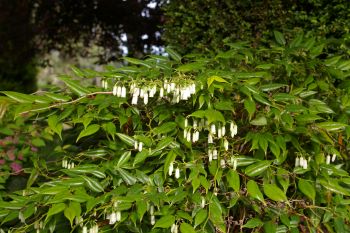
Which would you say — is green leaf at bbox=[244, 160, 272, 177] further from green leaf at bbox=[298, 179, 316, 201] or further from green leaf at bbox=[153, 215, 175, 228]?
green leaf at bbox=[153, 215, 175, 228]

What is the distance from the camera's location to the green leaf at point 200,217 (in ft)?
5.32

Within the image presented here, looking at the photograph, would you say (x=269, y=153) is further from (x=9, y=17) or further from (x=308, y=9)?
(x=9, y=17)

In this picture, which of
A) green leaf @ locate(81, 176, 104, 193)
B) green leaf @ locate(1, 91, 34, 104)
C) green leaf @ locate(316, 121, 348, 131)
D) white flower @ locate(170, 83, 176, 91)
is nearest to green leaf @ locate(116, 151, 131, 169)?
green leaf @ locate(81, 176, 104, 193)

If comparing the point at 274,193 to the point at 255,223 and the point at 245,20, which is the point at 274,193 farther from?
the point at 245,20

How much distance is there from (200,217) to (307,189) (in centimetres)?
49

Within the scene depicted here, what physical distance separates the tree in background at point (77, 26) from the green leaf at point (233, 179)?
3.79 metres

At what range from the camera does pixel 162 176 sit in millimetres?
1781

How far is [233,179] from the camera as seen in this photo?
1705 mm

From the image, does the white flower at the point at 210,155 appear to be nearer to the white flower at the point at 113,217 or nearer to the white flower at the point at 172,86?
the white flower at the point at 172,86

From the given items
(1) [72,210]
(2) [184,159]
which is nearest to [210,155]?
(2) [184,159]

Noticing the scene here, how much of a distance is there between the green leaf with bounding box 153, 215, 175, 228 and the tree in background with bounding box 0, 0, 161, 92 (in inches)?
155

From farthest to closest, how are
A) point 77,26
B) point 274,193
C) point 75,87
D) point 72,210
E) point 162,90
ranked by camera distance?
1. point 77,26
2. point 75,87
3. point 162,90
4. point 274,193
5. point 72,210

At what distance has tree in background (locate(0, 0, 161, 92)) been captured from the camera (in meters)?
5.39

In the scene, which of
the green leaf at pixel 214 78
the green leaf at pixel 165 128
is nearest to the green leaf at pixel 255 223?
the green leaf at pixel 165 128
